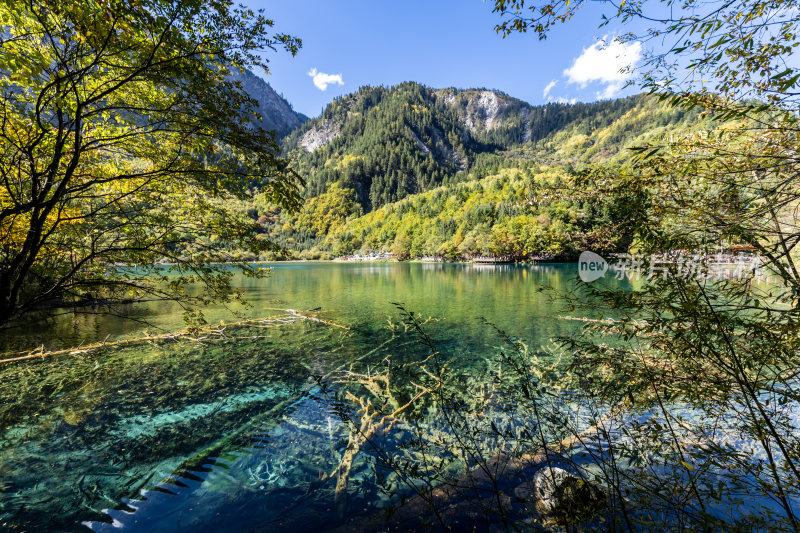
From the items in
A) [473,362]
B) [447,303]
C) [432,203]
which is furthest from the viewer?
[432,203]

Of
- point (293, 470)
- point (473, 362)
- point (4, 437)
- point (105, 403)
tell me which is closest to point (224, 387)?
point (105, 403)

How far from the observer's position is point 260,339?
15.6 m

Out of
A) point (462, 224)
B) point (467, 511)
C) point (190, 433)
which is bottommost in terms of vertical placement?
point (190, 433)

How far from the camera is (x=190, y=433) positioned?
7.42 meters

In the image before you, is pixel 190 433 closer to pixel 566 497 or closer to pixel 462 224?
pixel 566 497

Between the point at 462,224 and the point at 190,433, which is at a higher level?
the point at 462,224

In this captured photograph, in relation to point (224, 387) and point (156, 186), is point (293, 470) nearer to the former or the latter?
point (224, 387)

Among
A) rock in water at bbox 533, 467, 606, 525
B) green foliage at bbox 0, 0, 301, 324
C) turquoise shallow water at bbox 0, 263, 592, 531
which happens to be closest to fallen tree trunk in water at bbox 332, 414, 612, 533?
rock in water at bbox 533, 467, 606, 525

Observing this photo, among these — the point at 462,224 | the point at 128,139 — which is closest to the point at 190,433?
the point at 128,139

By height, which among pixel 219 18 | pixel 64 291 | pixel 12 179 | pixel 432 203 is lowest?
pixel 64 291

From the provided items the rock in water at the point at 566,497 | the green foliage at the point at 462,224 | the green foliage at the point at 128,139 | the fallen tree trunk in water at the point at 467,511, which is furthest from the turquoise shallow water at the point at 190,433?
the green foliage at the point at 462,224

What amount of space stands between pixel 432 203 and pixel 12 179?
176 meters

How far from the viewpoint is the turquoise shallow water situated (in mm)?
5152

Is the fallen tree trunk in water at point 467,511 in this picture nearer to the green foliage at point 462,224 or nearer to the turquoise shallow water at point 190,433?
the turquoise shallow water at point 190,433
